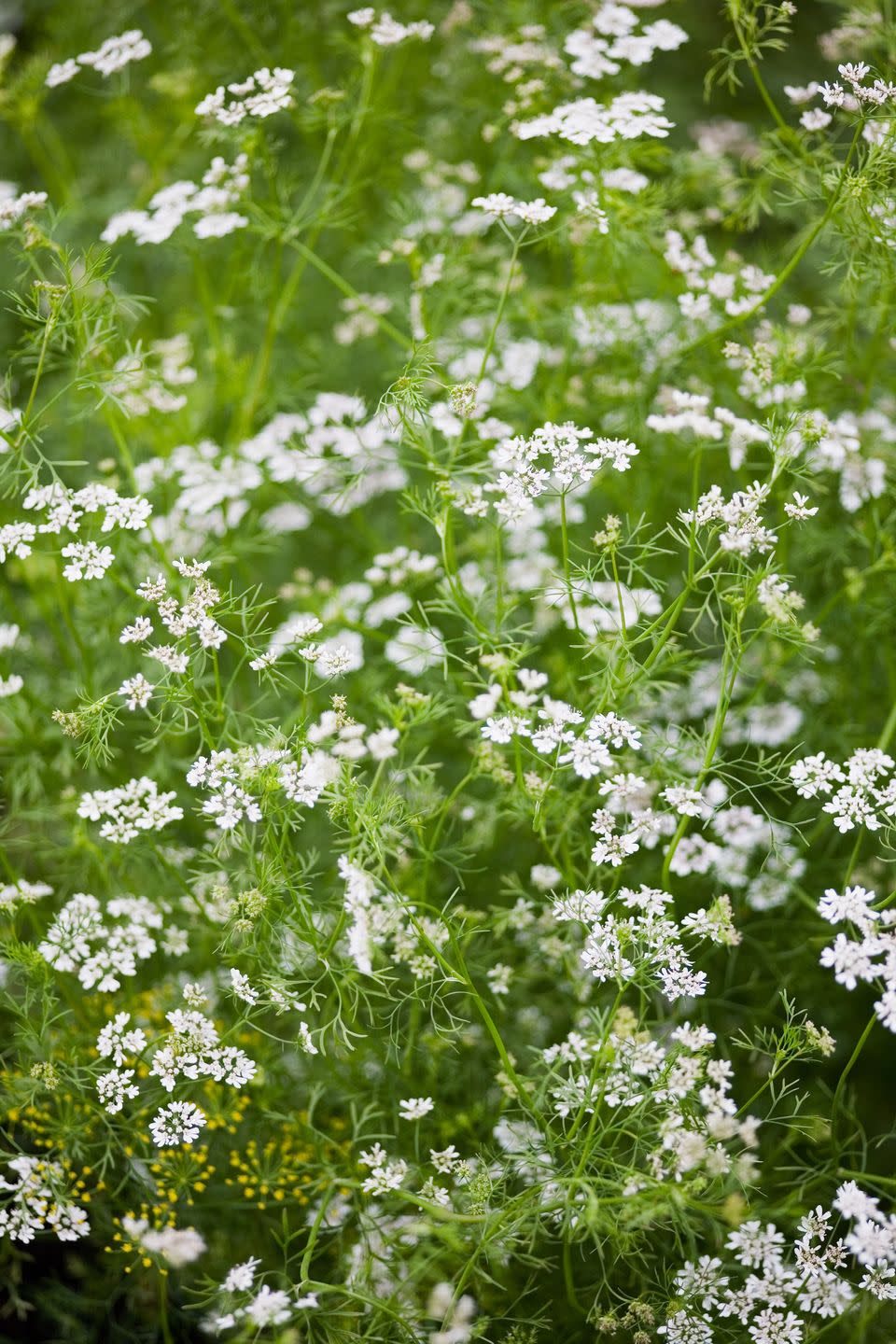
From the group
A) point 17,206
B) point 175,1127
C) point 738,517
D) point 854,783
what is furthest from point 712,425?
point 175,1127

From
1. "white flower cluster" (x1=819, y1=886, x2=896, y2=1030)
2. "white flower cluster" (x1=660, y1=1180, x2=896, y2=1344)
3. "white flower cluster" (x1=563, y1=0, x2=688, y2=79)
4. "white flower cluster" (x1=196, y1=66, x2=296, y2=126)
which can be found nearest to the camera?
"white flower cluster" (x1=819, y1=886, x2=896, y2=1030)

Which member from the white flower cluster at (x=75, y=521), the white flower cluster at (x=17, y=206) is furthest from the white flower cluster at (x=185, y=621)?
the white flower cluster at (x=17, y=206)

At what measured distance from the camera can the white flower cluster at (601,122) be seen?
99.0 inches

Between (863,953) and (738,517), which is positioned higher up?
(738,517)

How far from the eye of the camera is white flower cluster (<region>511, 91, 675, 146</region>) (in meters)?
2.52

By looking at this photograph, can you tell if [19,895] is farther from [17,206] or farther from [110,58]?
[110,58]

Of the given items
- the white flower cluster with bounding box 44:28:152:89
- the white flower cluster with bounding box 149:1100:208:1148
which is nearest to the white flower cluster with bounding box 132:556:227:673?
the white flower cluster with bounding box 149:1100:208:1148

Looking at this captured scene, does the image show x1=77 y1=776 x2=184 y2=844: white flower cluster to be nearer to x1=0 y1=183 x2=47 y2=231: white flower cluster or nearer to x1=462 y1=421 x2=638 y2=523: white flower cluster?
x1=462 y1=421 x2=638 y2=523: white flower cluster

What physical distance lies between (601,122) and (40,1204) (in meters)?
2.73

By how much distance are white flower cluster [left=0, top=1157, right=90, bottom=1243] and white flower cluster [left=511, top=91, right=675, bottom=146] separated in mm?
2526

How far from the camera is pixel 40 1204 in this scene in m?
2.16

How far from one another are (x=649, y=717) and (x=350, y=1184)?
1473 millimetres

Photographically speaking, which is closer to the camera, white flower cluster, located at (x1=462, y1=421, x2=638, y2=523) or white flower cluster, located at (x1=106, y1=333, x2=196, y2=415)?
white flower cluster, located at (x1=462, y1=421, x2=638, y2=523)

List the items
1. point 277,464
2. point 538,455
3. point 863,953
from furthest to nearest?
point 277,464 < point 538,455 < point 863,953
